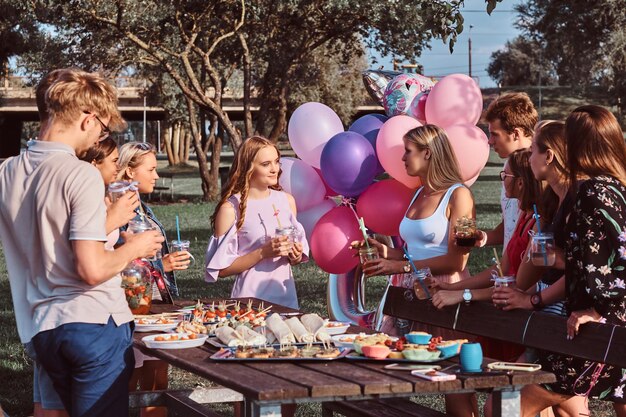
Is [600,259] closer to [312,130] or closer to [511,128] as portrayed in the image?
[511,128]

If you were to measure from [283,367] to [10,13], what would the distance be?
2499 cm

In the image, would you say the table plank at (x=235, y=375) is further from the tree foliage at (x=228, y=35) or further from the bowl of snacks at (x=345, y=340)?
the tree foliage at (x=228, y=35)

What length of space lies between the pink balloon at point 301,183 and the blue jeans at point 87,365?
9.54 ft

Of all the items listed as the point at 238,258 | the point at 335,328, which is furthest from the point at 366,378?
the point at 238,258

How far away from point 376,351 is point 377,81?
146 inches

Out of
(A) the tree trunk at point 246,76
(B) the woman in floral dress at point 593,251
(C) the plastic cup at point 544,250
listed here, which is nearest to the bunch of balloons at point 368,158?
(C) the plastic cup at point 544,250

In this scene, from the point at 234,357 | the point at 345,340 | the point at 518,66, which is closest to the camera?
the point at 234,357

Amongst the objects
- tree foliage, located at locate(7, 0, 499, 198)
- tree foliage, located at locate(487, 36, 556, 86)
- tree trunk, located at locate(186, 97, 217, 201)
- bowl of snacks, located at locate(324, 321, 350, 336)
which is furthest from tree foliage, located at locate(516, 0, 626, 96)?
tree foliage, located at locate(487, 36, 556, 86)

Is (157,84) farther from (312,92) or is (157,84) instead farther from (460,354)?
(460,354)

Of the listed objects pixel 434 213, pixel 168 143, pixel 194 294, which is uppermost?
pixel 434 213

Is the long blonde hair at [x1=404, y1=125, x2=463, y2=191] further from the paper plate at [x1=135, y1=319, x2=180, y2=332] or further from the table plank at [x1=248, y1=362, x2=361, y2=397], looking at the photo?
the table plank at [x1=248, y1=362, x2=361, y2=397]

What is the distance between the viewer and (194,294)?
40.2 feet

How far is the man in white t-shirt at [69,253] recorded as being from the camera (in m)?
3.57

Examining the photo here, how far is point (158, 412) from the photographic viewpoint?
568 centimetres
